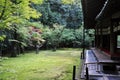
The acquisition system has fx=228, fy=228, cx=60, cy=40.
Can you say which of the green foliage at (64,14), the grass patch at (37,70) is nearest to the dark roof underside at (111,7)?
the grass patch at (37,70)

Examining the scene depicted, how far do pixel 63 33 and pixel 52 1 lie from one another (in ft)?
20.5

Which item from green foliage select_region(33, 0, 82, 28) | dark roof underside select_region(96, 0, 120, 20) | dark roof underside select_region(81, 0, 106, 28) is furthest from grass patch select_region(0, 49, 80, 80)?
green foliage select_region(33, 0, 82, 28)

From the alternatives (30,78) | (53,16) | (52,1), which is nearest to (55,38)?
(53,16)

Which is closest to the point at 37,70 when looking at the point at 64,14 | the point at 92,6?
the point at 92,6

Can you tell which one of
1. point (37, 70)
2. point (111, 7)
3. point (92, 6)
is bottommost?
point (37, 70)

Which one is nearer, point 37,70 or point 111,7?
point 111,7

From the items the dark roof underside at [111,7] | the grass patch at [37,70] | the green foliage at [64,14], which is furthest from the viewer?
the green foliage at [64,14]

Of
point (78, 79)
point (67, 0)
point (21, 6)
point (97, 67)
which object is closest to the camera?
point (97, 67)

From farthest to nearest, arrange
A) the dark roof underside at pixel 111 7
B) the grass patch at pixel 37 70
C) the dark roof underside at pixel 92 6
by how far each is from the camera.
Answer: the grass patch at pixel 37 70
the dark roof underside at pixel 92 6
the dark roof underside at pixel 111 7

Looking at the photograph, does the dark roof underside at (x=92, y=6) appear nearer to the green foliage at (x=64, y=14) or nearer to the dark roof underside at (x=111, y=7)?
the dark roof underside at (x=111, y=7)

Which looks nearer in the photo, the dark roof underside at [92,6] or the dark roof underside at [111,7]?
the dark roof underside at [111,7]

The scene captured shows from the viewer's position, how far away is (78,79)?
8.61m

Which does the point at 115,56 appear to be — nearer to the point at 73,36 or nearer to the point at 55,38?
the point at 55,38

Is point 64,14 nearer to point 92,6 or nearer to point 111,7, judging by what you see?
point 92,6
